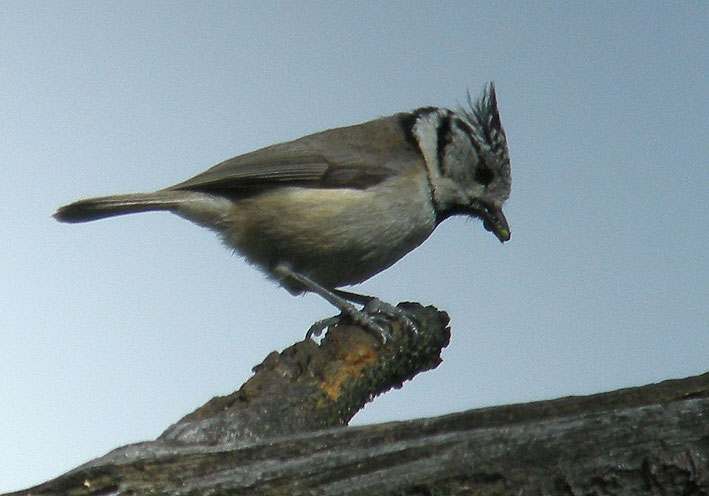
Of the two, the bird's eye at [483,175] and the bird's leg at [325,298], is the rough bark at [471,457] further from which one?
the bird's eye at [483,175]

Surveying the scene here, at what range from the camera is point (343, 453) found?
4.86 feet

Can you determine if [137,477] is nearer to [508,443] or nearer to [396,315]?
[508,443]

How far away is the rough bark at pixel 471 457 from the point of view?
1.35 m

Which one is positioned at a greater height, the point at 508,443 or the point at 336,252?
the point at 336,252

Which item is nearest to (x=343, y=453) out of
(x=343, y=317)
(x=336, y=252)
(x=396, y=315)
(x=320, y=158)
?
(x=396, y=315)

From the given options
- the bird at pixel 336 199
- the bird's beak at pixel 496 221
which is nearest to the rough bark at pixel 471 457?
the bird at pixel 336 199

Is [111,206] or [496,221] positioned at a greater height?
[111,206]

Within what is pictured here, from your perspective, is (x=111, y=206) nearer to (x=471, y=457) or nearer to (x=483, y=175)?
(x=483, y=175)

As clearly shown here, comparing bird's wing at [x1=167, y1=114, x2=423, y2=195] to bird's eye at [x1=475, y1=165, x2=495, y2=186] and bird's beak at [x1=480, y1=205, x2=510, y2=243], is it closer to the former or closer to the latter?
bird's eye at [x1=475, y1=165, x2=495, y2=186]

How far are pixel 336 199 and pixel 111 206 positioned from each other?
3.39 feet

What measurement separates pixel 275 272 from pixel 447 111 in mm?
1319

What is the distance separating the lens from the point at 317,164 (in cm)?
447

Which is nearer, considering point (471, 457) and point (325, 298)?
point (471, 457)

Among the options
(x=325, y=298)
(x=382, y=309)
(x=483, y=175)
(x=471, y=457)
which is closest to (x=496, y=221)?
(x=483, y=175)
